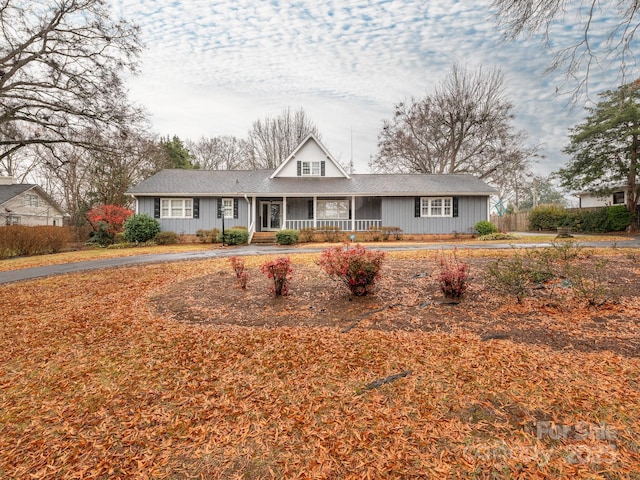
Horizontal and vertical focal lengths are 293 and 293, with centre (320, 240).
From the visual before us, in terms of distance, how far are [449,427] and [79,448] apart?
2.91m

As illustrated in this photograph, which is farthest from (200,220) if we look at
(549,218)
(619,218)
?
(619,218)

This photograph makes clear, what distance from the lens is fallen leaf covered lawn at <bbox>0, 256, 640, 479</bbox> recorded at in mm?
2068

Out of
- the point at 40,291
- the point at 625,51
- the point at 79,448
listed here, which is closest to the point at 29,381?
the point at 79,448

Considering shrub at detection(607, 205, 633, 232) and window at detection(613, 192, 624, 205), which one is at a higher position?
window at detection(613, 192, 624, 205)

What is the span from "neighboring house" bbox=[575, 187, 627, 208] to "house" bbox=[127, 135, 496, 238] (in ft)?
47.1

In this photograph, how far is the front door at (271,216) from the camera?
21938 mm

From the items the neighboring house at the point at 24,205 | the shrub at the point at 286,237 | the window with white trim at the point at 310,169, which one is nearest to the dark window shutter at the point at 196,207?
the shrub at the point at 286,237

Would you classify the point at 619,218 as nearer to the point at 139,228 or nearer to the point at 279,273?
the point at 279,273

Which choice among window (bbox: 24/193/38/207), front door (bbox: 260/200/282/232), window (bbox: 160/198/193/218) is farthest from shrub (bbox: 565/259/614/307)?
window (bbox: 24/193/38/207)

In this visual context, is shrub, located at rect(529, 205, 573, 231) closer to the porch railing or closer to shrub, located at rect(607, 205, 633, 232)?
shrub, located at rect(607, 205, 633, 232)

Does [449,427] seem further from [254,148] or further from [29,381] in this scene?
[254,148]

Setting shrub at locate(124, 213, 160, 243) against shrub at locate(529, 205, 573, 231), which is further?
shrub at locate(529, 205, 573, 231)

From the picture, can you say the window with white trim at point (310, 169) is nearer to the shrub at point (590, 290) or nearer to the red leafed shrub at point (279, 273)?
the red leafed shrub at point (279, 273)

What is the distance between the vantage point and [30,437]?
2391 mm
